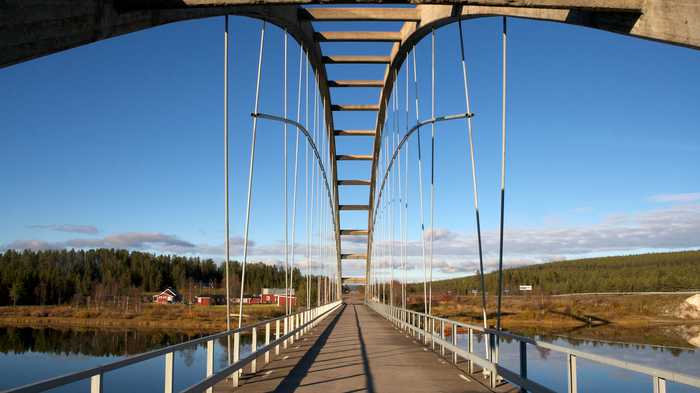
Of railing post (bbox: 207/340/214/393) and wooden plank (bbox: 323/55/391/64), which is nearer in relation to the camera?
railing post (bbox: 207/340/214/393)

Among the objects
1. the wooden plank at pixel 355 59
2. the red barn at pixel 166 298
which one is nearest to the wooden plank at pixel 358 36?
the wooden plank at pixel 355 59

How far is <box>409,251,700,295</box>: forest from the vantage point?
126m

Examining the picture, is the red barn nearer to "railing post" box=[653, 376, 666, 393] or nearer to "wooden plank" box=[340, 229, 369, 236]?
"wooden plank" box=[340, 229, 369, 236]

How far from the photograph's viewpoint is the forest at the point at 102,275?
398 feet

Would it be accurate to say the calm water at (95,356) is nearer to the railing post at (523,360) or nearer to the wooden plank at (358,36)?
the wooden plank at (358,36)

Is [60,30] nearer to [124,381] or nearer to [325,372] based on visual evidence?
[325,372]

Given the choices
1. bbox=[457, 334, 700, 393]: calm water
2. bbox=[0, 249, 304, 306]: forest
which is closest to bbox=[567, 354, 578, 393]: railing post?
bbox=[457, 334, 700, 393]: calm water

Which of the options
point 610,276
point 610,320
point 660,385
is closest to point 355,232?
point 610,320

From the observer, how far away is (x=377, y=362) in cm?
1338

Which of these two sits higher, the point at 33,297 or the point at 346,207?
the point at 346,207

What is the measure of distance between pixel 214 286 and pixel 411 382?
180 metres

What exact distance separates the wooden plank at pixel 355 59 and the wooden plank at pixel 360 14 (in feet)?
25.5

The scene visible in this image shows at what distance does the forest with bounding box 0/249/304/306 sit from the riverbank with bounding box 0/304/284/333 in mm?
9957

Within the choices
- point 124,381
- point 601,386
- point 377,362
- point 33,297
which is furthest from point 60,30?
point 33,297
